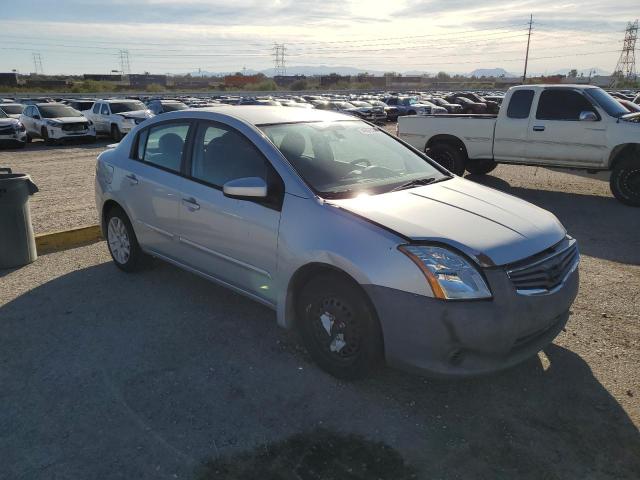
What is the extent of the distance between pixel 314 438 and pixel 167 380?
3.73 feet

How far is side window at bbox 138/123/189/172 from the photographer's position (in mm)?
4445

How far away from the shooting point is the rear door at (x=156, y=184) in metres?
4.43

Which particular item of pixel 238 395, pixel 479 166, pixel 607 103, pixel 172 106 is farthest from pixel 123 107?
pixel 238 395

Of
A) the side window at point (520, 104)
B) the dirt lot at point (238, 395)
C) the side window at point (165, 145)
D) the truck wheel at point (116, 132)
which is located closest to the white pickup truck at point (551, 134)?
the side window at point (520, 104)

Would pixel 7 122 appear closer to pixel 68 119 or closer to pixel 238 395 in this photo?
pixel 68 119

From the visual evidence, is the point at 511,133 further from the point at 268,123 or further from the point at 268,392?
the point at 268,392

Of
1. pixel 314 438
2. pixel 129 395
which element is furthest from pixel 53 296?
pixel 314 438

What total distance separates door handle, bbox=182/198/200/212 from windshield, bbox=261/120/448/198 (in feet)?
2.68

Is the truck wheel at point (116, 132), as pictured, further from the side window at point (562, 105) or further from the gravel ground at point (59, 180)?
the side window at point (562, 105)

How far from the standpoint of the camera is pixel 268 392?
3297mm

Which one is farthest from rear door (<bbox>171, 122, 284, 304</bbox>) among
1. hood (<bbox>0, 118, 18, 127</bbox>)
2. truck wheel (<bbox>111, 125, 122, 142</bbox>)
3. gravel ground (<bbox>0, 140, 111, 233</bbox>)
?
truck wheel (<bbox>111, 125, 122, 142</bbox>)

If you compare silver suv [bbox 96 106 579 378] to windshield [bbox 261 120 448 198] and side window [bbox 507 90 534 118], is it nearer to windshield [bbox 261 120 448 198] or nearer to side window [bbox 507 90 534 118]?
windshield [bbox 261 120 448 198]

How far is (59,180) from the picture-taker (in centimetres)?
1112

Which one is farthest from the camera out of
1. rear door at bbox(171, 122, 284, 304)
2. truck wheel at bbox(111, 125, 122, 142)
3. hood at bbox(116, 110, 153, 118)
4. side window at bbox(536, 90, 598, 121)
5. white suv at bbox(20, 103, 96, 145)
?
truck wheel at bbox(111, 125, 122, 142)
